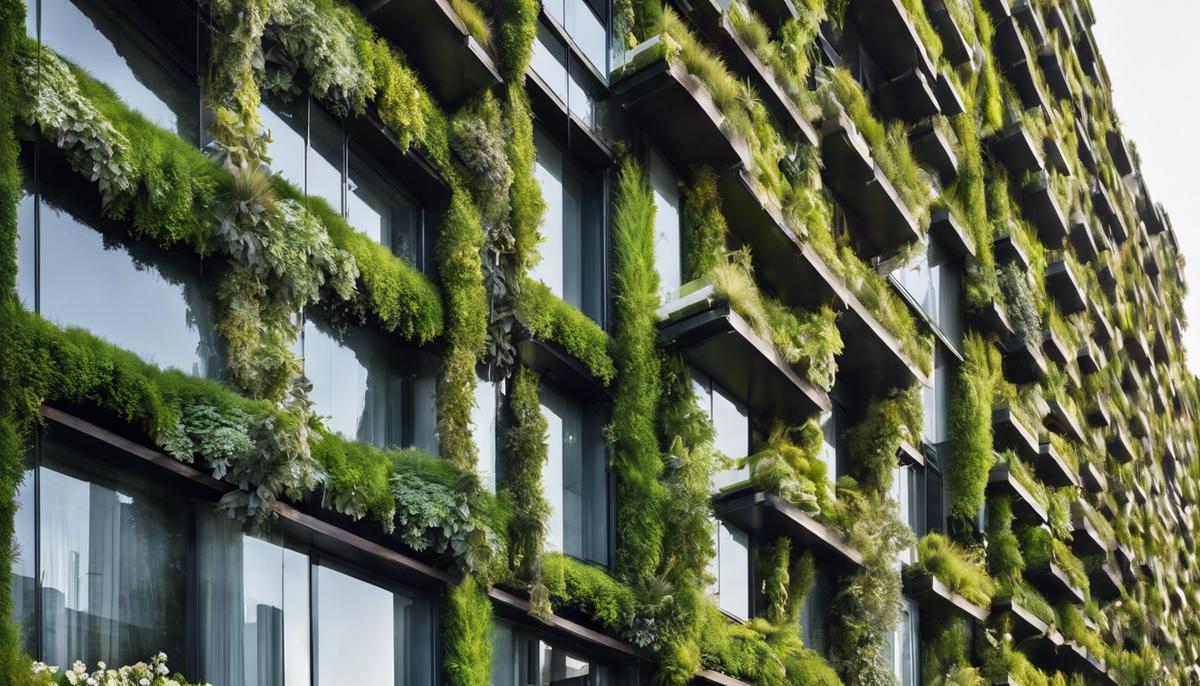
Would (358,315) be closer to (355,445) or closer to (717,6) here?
(355,445)

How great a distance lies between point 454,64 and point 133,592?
9095mm

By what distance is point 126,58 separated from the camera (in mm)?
18219

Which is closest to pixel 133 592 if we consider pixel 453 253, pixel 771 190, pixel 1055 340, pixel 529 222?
pixel 453 253

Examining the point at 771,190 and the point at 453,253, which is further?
the point at 771,190

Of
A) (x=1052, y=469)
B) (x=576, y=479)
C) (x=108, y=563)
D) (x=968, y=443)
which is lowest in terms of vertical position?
(x=108, y=563)

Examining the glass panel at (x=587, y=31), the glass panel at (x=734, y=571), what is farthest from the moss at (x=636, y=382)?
the glass panel at (x=734, y=571)

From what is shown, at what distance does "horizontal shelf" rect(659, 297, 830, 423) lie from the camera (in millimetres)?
26781

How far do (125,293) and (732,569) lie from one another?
1398 cm

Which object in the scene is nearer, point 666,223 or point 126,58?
point 126,58

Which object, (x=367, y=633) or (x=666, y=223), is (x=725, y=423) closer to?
(x=666, y=223)

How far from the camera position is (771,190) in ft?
101

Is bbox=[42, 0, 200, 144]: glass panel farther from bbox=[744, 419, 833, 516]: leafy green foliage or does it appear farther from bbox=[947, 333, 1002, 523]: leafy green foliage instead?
bbox=[947, 333, 1002, 523]: leafy green foliage

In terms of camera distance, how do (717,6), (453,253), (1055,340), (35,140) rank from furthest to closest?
(1055,340), (717,6), (453,253), (35,140)

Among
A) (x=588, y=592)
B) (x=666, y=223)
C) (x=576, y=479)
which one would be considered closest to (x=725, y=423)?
(x=666, y=223)
